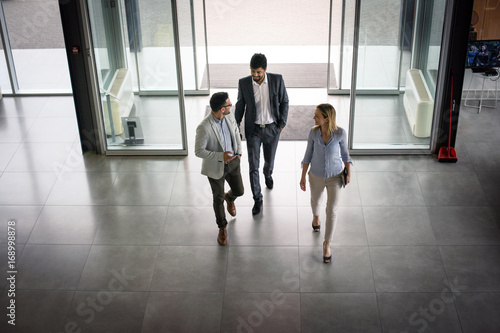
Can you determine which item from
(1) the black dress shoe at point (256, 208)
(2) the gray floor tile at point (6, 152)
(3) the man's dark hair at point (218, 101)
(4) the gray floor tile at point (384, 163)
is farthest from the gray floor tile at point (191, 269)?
(2) the gray floor tile at point (6, 152)

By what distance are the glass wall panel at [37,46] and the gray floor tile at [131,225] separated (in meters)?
4.04

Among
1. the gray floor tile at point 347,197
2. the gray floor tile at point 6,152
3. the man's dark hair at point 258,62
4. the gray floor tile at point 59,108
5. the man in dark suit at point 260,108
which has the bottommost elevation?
the gray floor tile at point 347,197

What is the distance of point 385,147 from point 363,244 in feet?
7.11

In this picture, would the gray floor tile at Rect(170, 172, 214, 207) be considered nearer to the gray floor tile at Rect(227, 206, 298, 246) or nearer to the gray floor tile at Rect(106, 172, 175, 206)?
the gray floor tile at Rect(106, 172, 175, 206)

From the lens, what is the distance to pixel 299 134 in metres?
8.23

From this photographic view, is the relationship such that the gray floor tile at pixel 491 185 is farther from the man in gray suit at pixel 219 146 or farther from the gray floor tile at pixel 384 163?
the man in gray suit at pixel 219 146

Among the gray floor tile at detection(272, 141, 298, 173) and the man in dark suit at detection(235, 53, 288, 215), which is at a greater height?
the man in dark suit at detection(235, 53, 288, 215)

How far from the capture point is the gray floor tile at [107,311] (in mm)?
4988

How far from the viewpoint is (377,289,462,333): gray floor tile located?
16.1 feet

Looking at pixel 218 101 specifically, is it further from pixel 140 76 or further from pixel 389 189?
pixel 389 189

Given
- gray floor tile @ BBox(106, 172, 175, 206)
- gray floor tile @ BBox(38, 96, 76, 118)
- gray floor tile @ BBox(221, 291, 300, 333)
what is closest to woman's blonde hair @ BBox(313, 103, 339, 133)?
gray floor tile @ BBox(221, 291, 300, 333)

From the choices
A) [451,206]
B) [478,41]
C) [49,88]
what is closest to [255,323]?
[451,206]

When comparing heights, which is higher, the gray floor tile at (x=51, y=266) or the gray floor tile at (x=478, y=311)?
the gray floor tile at (x=51, y=266)

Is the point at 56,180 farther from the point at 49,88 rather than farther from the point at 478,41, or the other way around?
the point at 478,41
